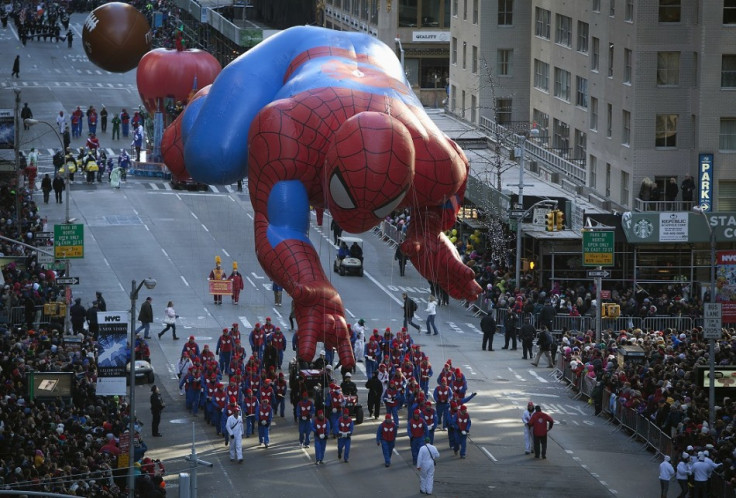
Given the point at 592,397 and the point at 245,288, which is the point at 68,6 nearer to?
the point at 245,288

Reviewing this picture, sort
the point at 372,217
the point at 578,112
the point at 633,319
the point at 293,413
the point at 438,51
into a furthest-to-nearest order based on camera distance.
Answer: the point at 438,51
the point at 578,112
the point at 633,319
the point at 293,413
the point at 372,217

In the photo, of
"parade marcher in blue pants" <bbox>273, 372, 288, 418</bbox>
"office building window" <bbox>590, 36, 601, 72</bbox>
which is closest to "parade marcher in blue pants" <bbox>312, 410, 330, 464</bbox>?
"parade marcher in blue pants" <bbox>273, 372, 288, 418</bbox>

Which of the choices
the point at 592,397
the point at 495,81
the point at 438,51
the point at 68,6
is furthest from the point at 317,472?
the point at 68,6

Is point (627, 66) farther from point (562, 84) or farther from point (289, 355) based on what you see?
point (289, 355)

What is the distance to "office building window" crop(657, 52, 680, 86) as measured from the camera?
69.1 m

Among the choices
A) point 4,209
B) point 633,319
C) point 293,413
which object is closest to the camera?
point 293,413

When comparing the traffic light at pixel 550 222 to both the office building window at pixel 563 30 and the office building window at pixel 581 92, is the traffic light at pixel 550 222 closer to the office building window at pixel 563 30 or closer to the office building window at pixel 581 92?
the office building window at pixel 581 92

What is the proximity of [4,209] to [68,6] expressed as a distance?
68.1 meters

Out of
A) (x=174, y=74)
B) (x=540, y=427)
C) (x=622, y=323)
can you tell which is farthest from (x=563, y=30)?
(x=540, y=427)

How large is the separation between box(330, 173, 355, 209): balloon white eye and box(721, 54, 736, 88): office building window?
40197mm

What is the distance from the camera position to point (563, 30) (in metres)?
80.6

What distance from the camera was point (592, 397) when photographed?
51875 millimetres

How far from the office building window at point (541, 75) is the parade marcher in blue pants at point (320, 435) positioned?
40.3 m

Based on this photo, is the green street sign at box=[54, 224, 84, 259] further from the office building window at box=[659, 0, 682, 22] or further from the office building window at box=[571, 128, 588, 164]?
the office building window at box=[571, 128, 588, 164]
